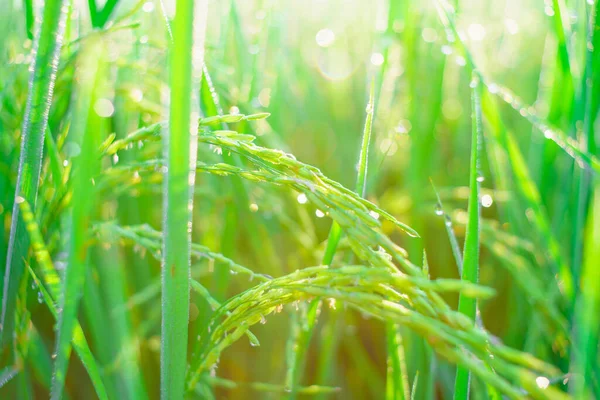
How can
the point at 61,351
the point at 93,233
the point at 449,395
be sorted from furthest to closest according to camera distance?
the point at 449,395
the point at 93,233
the point at 61,351

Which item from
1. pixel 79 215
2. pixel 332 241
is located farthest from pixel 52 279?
pixel 332 241

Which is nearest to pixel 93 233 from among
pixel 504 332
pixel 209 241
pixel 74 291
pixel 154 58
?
pixel 74 291

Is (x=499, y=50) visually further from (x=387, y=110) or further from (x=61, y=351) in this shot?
(x=61, y=351)

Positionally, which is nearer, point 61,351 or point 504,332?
point 61,351

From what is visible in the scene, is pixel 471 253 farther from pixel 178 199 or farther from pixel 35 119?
pixel 35 119

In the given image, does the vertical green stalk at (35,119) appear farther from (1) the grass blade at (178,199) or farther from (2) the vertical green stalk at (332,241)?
(2) the vertical green stalk at (332,241)

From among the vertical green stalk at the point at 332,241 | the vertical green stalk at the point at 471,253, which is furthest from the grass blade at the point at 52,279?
the vertical green stalk at the point at 471,253

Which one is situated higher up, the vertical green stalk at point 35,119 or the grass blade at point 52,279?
the vertical green stalk at point 35,119

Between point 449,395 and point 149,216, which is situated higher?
point 149,216
